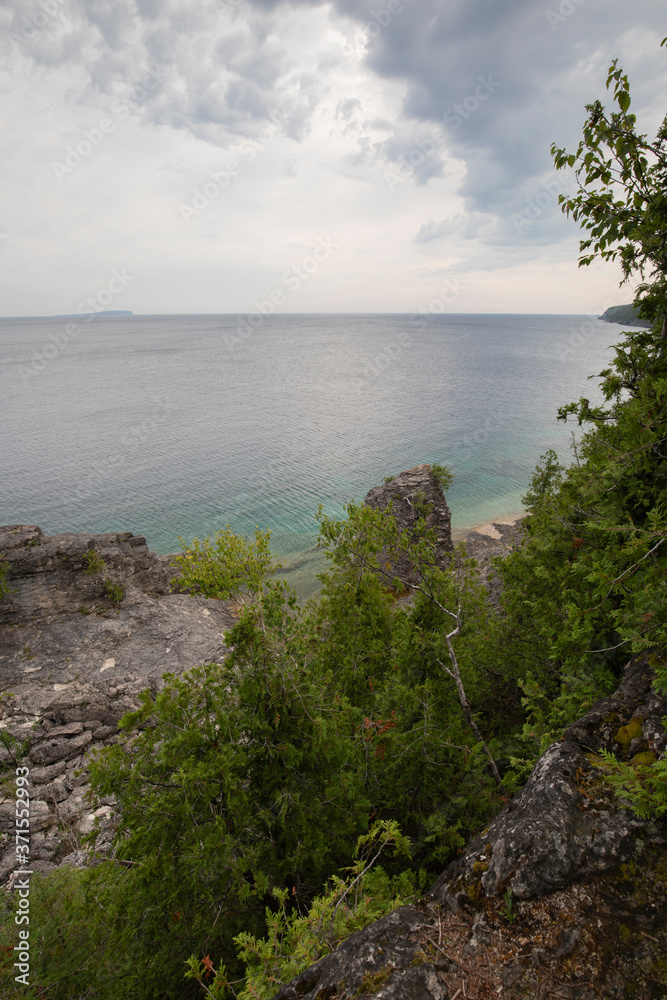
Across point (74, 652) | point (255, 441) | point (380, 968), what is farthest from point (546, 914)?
point (255, 441)

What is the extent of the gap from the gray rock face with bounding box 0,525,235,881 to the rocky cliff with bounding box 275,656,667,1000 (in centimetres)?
735

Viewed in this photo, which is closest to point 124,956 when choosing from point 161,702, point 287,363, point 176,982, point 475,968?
point 176,982

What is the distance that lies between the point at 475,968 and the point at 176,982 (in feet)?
19.8

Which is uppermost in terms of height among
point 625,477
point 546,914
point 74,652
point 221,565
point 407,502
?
point 625,477

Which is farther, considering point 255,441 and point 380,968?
point 255,441

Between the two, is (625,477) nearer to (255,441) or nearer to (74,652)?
(74,652)

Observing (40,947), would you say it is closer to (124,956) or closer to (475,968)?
(124,956)

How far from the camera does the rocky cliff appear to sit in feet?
11.6

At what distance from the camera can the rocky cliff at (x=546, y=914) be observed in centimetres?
354

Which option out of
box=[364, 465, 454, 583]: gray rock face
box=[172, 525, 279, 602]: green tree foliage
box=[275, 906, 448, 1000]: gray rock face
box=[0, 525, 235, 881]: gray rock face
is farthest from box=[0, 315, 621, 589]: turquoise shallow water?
box=[275, 906, 448, 1000]: gray rock face

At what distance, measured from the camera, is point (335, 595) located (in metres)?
12.9

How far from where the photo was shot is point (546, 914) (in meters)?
3.97

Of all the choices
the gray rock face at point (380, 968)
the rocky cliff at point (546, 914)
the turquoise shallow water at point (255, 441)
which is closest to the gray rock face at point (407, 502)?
the turquoise shallow water at point (255, 441)

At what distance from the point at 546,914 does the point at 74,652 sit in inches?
1025
